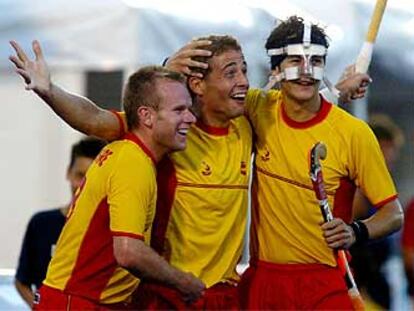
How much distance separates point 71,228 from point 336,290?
1081mm

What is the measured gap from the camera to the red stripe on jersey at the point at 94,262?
227 inches

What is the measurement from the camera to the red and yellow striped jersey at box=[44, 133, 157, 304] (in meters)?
5.61

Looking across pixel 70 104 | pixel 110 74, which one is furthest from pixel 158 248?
pixel 110 74

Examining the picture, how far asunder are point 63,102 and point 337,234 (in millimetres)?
1138

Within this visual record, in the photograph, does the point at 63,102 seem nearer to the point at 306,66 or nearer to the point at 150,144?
the point at 150,144

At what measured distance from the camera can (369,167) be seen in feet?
19.9

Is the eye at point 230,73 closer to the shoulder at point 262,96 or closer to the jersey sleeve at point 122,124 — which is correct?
the shoulder at point 262,96

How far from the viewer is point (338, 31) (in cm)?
960

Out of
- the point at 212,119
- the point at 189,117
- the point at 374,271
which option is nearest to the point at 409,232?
the point at 374,271

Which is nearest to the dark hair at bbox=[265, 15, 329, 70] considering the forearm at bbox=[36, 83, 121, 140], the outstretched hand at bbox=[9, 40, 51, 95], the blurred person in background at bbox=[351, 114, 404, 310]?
the forearm at bbox=[36, 83, 121, 140]

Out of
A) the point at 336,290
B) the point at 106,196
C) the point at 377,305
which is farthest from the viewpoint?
the point at 377,305

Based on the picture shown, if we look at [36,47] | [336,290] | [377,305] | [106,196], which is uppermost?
[36,47]

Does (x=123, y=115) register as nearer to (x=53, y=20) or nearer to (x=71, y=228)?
(x=71, y=228)

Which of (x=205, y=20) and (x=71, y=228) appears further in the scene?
(x=205, y=20)
